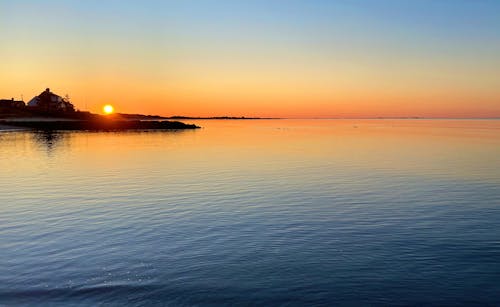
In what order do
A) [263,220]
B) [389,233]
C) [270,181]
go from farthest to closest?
[270,181]
[263,220]
[389,233]

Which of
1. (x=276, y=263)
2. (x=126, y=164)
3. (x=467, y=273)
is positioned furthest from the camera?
(x=126, y=164)

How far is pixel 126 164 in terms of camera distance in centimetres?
6209

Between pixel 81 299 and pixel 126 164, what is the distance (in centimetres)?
4852

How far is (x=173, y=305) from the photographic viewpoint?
14.9 metres

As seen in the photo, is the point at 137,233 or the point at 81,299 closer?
the point at 81,299

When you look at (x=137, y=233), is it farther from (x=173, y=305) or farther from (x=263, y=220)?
(x=173, y=305)

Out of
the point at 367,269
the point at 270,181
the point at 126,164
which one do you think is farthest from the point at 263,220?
the point at 126,164

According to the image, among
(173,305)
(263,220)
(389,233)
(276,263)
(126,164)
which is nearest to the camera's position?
(173,305)

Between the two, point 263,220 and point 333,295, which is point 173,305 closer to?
point 333,295

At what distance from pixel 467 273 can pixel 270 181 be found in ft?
91.2

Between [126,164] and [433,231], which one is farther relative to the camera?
[126,164]

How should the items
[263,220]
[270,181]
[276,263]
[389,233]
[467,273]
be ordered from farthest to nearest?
1. [270,181]
2. [263,220]
3. [389,233]
4. [276,263]
5. [467,273]

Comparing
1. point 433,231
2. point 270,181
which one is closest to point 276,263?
point 433,231

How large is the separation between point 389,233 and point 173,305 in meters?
13.7
